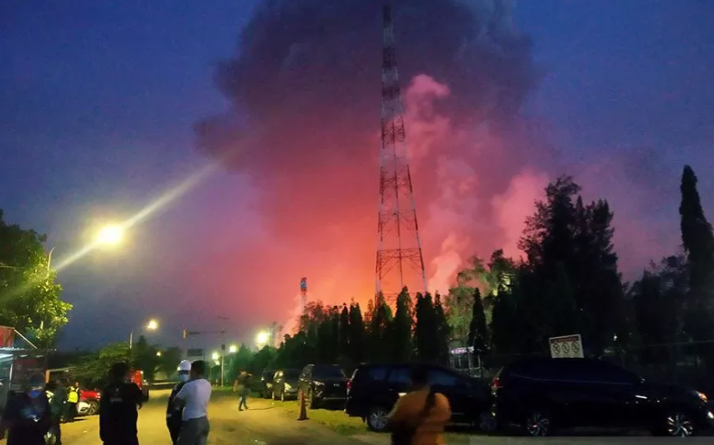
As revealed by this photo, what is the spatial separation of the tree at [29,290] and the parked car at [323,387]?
12.5m

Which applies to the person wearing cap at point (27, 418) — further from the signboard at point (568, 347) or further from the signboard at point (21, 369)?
the signboard at point (568, 347)

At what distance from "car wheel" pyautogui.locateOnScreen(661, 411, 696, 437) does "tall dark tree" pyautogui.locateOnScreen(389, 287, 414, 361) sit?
22459mm

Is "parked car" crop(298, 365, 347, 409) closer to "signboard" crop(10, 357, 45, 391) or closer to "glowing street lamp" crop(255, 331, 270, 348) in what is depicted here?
"signboard" crop(10, 357, 45, 391)

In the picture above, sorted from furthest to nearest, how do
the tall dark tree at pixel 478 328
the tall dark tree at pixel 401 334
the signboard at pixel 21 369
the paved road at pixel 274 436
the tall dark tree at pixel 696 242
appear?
1. the tall dark tree at pixel 696 242
2. the tall dark tree at pixel 401 334
3. the tall dark tree at pixel 478 328
4. the signboard at pixel 21 369
5. the paved road at pixel 274 436

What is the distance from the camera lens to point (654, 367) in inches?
1096

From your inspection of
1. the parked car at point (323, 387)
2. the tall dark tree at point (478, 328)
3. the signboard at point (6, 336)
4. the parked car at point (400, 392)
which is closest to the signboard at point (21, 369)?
the signboard at point (6, 336)

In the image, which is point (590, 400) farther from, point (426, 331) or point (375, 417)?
point (426, 331)

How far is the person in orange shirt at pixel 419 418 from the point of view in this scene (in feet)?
18.9

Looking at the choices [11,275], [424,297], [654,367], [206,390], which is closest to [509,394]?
[206,390]

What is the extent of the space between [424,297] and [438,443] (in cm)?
3086

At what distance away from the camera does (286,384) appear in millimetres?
33188

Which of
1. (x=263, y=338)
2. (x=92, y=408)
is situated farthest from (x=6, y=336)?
(x=263, y=338)

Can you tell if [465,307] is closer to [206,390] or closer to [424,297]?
[424,297]

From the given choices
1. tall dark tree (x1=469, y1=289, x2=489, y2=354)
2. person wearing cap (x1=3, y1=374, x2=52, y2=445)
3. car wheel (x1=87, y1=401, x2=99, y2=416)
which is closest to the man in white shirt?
person wearing cap (x1=3, y1=374, x2=52, y2=445)
